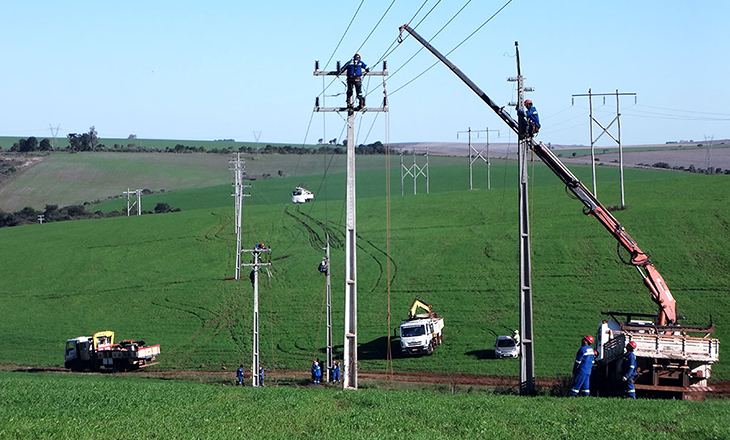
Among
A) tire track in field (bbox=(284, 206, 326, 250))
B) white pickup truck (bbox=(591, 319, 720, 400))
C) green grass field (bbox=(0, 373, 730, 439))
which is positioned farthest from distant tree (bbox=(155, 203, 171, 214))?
white pickup truck (bbox=(591, 319, 720, 400))

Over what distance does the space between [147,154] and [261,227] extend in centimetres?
8519

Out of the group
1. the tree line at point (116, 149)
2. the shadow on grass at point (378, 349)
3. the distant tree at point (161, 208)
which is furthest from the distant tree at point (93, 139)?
the shadow on grass at point (378, 349)

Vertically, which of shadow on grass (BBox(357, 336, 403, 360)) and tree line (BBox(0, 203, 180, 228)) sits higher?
tree line (BBox(0, 203, 180, 228))

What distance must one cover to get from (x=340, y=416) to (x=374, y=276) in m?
45.9

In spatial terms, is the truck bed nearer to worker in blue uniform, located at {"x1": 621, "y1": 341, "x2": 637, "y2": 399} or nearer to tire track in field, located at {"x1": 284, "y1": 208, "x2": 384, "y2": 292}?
worker in blue uniform, located at {"x1": 621, "y1": 341, "x2": 637, "y2": 399}

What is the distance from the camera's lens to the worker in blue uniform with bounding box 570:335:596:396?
22.7 m

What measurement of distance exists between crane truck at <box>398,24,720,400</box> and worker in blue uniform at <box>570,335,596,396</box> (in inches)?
102

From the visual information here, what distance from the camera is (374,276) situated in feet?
212

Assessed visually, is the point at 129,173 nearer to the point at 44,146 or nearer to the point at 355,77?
the point at 44,146

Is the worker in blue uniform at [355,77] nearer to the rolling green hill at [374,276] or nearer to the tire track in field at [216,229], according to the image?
the rolling green hill at [374,276]

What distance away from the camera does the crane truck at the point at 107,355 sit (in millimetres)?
51438

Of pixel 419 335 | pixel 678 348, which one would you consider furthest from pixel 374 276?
pixel 678 348

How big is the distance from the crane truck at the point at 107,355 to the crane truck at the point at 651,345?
103ft

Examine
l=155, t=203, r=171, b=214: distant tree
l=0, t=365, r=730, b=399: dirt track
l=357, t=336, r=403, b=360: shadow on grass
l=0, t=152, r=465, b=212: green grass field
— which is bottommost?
l=0, t=365, r=730, b=399: dirt track
